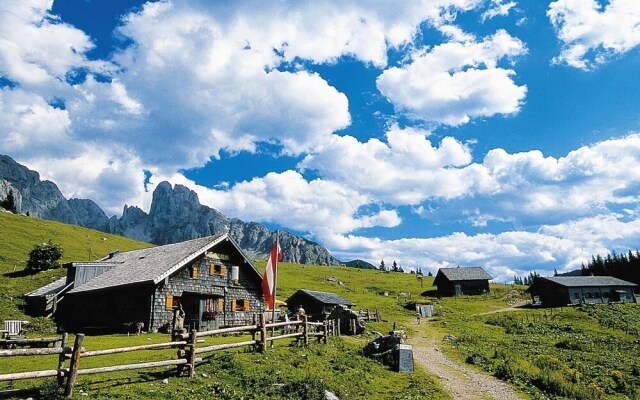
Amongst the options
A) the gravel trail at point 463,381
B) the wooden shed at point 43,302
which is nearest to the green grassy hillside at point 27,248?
the wooden shed at point 43,302

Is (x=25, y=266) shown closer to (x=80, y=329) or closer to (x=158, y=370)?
(x=80, y=329)

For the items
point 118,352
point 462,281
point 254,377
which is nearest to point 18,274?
point 118,352

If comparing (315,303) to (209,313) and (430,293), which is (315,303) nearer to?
(209,313)

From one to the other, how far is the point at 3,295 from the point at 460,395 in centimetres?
4481

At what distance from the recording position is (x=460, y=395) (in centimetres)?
1909

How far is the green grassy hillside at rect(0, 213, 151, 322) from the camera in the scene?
4525cm

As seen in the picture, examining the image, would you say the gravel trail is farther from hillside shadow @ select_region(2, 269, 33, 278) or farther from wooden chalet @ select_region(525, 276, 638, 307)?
wooden chalet @ select_region(525, 276, 638, 307)

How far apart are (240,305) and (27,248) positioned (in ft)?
159

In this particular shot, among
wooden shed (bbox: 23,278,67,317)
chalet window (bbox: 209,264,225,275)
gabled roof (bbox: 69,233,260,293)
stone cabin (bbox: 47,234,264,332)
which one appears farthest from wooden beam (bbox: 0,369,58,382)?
wooden shed (bbox: 23,278,67,317)

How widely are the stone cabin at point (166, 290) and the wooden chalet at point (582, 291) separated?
186 feet

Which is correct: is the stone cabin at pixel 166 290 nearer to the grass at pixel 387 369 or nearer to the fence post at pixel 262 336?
the grass at pixel 387 369

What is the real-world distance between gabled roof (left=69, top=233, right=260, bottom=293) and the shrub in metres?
17.6

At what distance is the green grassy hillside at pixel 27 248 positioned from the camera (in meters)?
45.2

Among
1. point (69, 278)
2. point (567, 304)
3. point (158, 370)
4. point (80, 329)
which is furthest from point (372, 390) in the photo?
point (567, 304)
